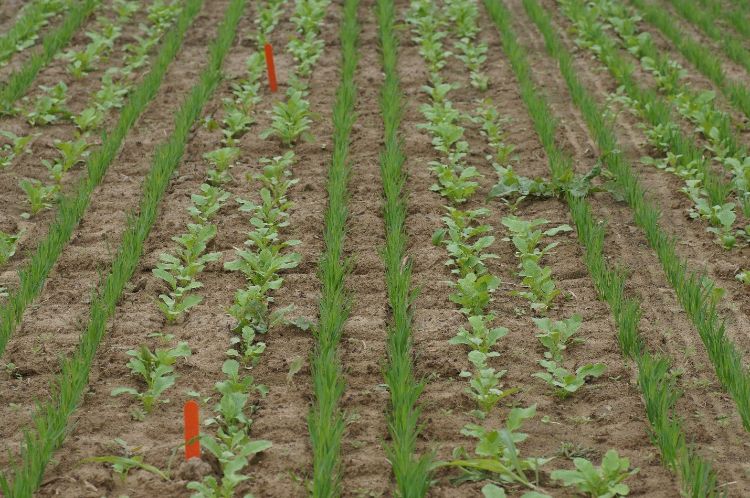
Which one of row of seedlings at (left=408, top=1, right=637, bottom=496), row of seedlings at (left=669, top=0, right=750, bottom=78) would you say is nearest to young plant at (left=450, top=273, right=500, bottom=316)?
row of seedlings at (left=408, top=1, right=637, bottom=496)

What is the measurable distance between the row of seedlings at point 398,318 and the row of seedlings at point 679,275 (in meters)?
1.00

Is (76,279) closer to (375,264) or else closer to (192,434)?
(375,264)

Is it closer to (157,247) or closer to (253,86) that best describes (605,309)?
(157,247)

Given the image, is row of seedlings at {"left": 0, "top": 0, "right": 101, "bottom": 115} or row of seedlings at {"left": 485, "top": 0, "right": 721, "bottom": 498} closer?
row of seedlings at {"left": 485, "top": 0, "right": 721, "bottom": 498}

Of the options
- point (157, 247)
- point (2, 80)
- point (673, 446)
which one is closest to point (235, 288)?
point (157, 247)

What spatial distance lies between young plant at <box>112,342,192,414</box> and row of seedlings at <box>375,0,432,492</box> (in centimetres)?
70

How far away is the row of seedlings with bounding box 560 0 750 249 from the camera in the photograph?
500 cm

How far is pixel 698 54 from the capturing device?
720 cm

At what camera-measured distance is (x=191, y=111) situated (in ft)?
20.2

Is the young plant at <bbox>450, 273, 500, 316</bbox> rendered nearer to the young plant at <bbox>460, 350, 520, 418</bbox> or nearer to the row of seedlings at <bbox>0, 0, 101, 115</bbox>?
the young plant at <bbox>460, 350, 520, 418</bbox>

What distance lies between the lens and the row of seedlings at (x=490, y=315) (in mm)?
3213

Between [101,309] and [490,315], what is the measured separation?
1386 millimetres

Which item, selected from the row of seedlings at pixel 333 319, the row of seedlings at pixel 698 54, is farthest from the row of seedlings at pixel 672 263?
the row of seedlings at pixel 333 319

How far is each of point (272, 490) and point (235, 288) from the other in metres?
1.36
